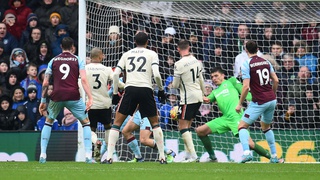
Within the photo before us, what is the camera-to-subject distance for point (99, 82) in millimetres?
15188

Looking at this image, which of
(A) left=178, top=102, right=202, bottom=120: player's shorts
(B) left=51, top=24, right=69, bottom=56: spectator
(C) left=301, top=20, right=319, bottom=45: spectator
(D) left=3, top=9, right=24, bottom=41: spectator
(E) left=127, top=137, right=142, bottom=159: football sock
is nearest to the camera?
(A) left=178, top=102, right=202, bottom=120: player's shorts

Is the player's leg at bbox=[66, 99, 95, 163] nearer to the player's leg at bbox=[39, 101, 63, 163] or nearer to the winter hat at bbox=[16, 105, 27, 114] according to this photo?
the player's leg at bbox=[39, 101, 63, 163]

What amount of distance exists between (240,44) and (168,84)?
1.97 metres

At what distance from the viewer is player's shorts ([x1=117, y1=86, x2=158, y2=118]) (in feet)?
42.0

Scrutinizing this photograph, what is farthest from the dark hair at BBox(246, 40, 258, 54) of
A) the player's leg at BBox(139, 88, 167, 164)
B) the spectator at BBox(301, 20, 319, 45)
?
the spectator at BBox(301, 20, 319, 45)

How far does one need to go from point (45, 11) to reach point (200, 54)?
426 centimetres

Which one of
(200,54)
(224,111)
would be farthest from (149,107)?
(200,54)

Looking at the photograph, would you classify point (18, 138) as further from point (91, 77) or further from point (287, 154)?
point (287, 154)

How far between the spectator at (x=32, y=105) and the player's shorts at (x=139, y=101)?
18.4 feet

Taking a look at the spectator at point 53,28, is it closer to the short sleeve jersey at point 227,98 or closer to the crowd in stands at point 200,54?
the crowd in stands at point 200,54

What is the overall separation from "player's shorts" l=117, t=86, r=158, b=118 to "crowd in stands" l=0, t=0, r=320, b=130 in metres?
4.49

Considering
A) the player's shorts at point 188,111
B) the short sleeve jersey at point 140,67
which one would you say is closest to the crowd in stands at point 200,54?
the player's shorts at point 188,111

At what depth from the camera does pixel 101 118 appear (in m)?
15.4

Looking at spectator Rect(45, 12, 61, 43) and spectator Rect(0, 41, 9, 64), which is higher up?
spectator Rect(45, 12, 61, 43)
